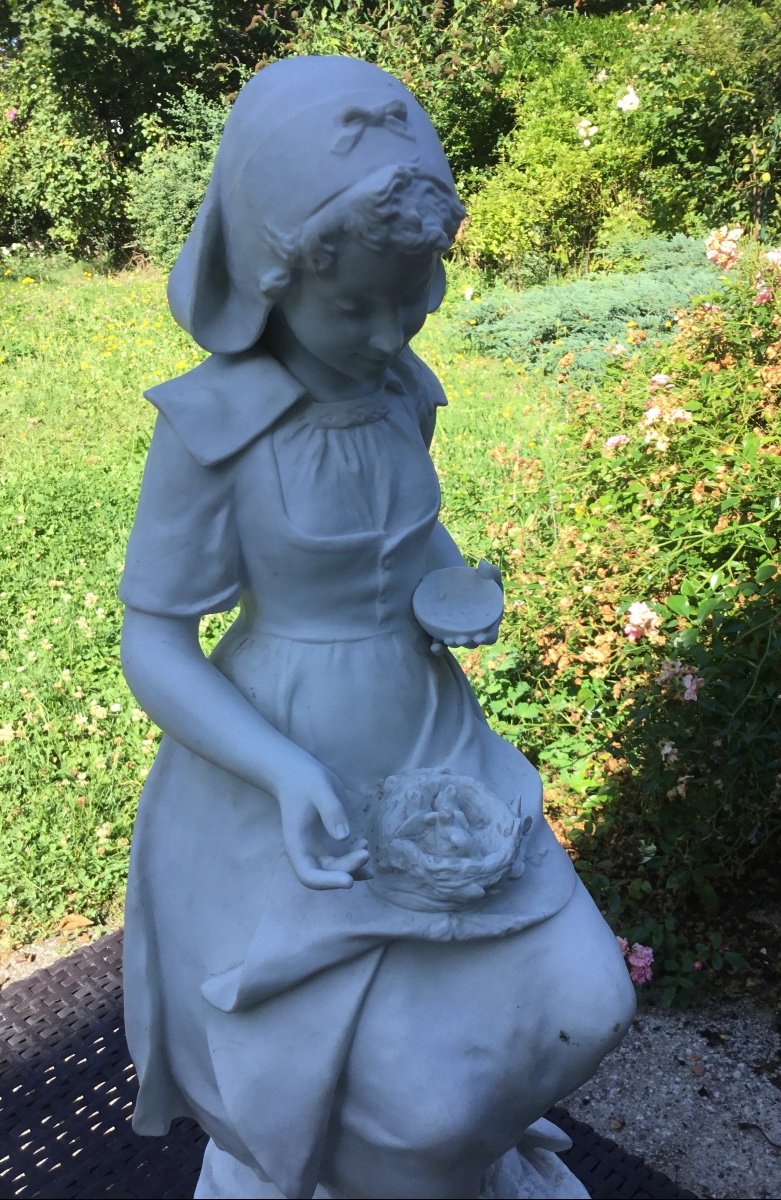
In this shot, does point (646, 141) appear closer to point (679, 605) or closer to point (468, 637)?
point (679, 605)

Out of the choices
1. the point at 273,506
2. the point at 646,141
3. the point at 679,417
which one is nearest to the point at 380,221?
the point at 273,506

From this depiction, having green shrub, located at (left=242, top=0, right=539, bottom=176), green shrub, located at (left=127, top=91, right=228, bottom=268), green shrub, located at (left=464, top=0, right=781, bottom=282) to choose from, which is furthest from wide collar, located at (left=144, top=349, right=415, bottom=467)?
green shrub, located at (left=242, top=0, right=539, bottom=176)

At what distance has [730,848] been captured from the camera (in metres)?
2.98

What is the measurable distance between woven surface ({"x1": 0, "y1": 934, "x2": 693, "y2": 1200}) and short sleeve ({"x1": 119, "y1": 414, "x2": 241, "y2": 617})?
4.74ft

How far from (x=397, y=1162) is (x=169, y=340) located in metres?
7.72

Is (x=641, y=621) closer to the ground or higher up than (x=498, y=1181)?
closer to the ground

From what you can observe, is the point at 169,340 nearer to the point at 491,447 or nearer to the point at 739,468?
the point at 491,447

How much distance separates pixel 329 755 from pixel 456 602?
0.25m

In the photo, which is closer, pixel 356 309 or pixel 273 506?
pixel 356 309

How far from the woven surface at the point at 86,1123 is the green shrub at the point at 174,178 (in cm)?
983

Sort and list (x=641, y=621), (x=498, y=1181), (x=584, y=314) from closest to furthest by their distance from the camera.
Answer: (x=498, y=1181) < (x=641, y=621) < (x=584, y=314)

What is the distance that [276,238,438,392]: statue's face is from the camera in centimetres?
107

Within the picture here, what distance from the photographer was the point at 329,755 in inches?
51.2

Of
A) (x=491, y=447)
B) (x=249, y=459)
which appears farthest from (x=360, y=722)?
(x=491, y=447)
